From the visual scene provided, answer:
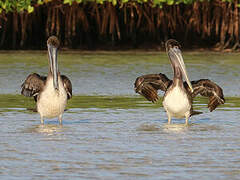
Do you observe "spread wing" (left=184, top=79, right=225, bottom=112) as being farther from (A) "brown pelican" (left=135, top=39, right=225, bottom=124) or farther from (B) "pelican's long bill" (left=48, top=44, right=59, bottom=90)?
(B) "pelican's long bill" (left=48, top=44, right=59, bottom=90)

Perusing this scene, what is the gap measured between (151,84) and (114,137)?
167cm

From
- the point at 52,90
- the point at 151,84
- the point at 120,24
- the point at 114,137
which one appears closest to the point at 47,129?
the point at 52,90

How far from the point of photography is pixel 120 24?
73.9 ft

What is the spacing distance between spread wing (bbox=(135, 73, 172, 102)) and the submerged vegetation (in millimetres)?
11002

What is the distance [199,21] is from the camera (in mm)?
21516

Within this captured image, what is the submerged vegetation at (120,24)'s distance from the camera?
824 inches

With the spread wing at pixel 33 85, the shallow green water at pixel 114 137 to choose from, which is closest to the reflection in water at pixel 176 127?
the shallow green water at pixel 114 137

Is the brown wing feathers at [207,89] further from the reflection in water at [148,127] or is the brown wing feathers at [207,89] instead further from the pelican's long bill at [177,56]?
the reflection in water at [148,127]

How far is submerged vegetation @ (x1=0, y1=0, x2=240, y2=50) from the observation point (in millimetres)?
20938

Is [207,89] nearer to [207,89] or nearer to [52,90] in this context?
[207,89]

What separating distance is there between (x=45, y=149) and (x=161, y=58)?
1060 centimetres

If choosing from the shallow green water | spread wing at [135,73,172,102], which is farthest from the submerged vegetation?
spread wing at [135,73,172,102]

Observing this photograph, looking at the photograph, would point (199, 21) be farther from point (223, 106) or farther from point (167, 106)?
point (167, 106)

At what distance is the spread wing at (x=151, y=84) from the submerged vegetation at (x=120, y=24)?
11.0 metres
